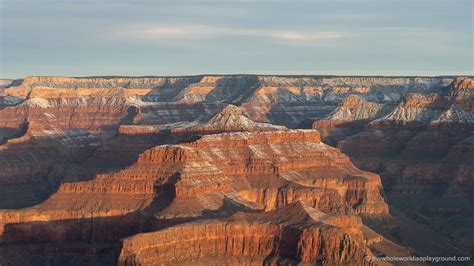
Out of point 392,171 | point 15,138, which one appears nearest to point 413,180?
point 392,171

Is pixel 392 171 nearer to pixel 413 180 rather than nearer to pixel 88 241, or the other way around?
pixel 413 180

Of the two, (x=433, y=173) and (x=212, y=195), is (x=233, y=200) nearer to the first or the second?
(x=212, y=195)

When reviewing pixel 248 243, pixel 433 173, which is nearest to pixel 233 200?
pixel 248 243

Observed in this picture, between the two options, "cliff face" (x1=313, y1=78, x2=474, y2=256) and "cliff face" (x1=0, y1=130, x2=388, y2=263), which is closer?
"cliff face" (x1=0, y1=130, x2=388, y2=263)

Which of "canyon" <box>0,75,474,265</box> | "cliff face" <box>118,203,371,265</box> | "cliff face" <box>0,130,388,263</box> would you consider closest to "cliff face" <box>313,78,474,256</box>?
"canyon" <box>0,75,474,265</box>

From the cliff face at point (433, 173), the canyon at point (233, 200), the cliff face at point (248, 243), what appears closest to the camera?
the cliff face at point (248, 243)

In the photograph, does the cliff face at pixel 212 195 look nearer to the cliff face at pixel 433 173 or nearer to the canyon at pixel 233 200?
the canyon at pixel 233 200

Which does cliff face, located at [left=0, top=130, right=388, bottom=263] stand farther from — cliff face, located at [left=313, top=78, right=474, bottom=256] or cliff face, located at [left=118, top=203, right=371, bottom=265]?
cliff face, located at [left=313, top=78, right=474, bottom=256]

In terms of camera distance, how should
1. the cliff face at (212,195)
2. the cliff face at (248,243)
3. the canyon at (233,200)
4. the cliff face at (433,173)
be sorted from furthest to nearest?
the cliff face at (433,173) → the cliff face at (212,195) → the canyon at (233,200) → the cliff face at (248,243)

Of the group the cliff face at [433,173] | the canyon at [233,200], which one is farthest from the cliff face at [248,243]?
the cliff face at [433,173]

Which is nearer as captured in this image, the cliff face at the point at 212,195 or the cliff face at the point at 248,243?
the cliff face at the point at 248,243

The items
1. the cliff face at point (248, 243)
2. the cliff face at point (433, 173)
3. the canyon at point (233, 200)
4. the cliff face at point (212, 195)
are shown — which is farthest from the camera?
the cliff face at point (433, 173)
